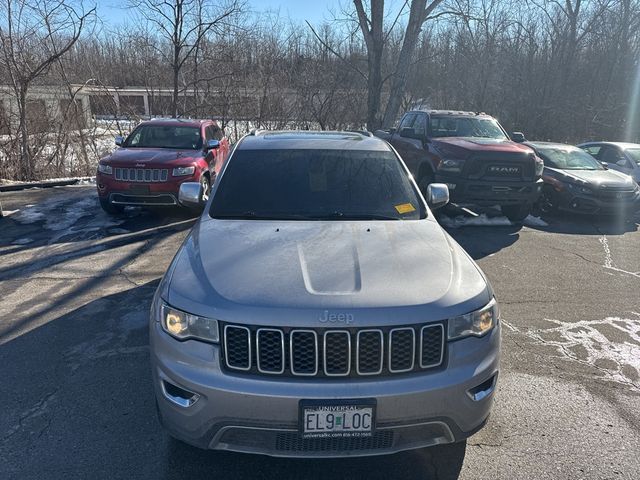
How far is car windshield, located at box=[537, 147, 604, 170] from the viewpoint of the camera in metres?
10.3

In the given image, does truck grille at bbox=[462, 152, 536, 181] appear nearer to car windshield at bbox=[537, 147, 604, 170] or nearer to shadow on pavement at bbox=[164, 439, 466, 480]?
car windshield at bbox=[537, 147, 604, 170]

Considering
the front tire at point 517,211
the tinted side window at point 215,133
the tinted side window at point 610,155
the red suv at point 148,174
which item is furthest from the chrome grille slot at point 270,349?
the tinted side window at point 610,155

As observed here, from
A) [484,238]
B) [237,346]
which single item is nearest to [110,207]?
[484,238]

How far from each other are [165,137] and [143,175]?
66.6 inches

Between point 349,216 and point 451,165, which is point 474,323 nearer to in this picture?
point 349,216

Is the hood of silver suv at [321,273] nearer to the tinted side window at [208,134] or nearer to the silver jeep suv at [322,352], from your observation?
the silver jeep suv at [322,352]

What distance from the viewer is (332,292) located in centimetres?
233

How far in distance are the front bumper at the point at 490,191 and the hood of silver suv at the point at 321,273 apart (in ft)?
17.3

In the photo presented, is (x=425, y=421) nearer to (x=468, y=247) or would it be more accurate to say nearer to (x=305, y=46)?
(x=468, y=247)

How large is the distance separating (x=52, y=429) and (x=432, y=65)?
31512 millimetres

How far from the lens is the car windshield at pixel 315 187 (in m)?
3.45

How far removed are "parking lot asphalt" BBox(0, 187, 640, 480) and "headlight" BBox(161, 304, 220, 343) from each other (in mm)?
835

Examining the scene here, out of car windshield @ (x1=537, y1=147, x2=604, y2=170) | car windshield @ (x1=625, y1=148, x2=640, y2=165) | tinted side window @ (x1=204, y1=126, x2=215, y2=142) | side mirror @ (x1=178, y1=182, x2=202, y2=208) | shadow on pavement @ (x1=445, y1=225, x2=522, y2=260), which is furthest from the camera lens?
car windshield @ (x1=625, y1=148, x2=640, y2=165)

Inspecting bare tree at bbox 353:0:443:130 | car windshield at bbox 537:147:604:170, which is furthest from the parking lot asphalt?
bare tree at bbox 353:0:443:130
